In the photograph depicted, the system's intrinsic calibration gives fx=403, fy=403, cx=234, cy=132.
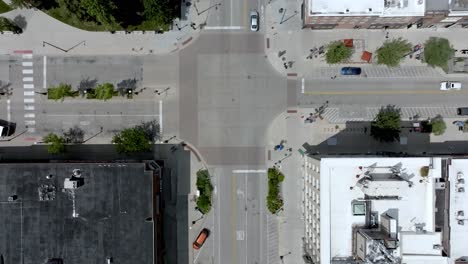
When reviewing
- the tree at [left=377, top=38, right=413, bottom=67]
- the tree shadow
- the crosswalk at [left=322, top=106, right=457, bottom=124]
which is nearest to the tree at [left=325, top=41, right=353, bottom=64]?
the tree at [left=377, top=38, right=413, bottom=67]

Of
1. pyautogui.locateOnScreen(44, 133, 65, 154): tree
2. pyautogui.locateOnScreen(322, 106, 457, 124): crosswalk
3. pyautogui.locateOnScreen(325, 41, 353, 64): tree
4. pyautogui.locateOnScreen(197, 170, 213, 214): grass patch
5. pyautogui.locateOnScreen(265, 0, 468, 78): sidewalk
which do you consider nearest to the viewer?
pyautogui.locateOnScreen(325, 41, 353, 64): tree

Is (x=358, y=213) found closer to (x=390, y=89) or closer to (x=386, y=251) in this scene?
(x=386, y=251)

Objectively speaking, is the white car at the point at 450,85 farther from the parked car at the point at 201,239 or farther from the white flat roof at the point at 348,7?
the parked car at the point at 201,239

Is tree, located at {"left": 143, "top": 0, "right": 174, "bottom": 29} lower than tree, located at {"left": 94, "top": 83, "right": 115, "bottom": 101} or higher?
higher

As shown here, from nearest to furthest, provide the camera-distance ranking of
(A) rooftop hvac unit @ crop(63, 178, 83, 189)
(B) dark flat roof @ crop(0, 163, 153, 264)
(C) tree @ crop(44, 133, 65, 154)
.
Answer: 1. (A) rooftop hvac unit @ crop(63, 178, 83, 189)
2. (B) dark flat roof @ crop(0, 163, 153, 264)
3. (C) tree @ crop(44, 133, 65, 154)

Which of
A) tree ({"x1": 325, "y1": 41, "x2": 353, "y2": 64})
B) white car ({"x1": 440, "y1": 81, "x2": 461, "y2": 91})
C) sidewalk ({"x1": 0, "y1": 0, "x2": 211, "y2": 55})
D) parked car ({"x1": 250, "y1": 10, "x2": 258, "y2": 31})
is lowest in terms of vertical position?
white car ({"x1": 440, "y1": 81, "x2": 461, "y2": 91})

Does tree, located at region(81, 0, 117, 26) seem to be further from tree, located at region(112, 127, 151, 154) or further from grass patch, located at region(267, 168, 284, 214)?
grass patch, located at region(267, 168, 284, 214)

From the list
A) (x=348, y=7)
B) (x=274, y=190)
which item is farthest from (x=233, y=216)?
(x=348, y=7)

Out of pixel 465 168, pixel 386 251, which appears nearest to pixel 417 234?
pixel 386 251
